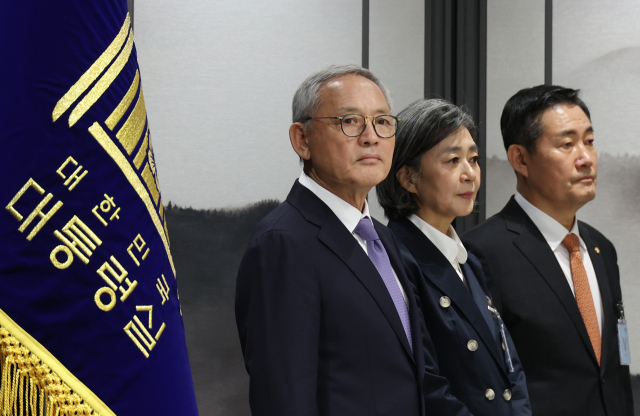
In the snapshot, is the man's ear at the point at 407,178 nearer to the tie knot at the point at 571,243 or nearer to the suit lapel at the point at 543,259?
the suit lapel at the point at 543,259

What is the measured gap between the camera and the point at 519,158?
2273 mm

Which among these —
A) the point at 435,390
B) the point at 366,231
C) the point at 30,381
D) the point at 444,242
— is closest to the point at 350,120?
the point at 366,231

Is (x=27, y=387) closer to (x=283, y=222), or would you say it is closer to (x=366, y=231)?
(x=283, y=222)

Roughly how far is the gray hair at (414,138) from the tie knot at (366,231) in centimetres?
32

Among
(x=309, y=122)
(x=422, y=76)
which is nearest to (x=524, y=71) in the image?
(x=422, y=76)

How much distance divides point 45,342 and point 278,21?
6.05ft

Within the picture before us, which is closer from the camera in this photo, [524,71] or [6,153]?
[6,153]

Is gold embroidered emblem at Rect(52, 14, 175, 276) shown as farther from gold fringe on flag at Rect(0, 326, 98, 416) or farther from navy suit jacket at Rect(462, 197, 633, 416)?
navy suit jacket at Rect(462, 197, 633, 416)

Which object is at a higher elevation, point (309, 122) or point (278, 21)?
point (278, 21)

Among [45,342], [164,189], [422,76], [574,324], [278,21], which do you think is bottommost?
[574,324]

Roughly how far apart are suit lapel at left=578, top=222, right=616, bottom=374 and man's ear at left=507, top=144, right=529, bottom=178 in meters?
0.33

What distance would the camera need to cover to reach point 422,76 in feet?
9.66

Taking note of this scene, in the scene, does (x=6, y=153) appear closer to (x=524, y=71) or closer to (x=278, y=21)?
(x=278, y=21)

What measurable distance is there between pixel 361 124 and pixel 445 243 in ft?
1.62
